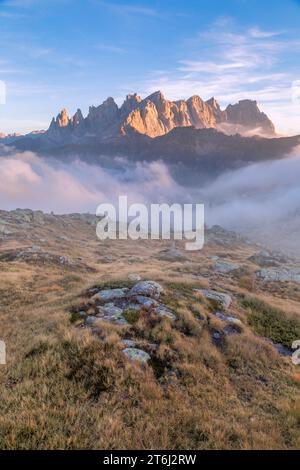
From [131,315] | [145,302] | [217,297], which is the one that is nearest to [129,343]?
[131,315]

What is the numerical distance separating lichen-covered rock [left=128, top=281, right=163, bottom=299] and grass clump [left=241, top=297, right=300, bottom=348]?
5660 millimetres

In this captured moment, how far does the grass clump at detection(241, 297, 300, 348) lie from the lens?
647 inches

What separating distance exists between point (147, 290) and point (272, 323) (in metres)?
7.65

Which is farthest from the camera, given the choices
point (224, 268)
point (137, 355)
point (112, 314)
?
A: point (224, 268)

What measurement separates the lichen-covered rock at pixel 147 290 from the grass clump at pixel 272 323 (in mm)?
5660

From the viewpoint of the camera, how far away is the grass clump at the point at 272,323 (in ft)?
53.9

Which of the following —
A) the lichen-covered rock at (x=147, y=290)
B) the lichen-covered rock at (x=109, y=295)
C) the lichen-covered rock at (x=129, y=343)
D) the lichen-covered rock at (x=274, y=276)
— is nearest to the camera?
the lichen-covered rock at (x=129, y=343)

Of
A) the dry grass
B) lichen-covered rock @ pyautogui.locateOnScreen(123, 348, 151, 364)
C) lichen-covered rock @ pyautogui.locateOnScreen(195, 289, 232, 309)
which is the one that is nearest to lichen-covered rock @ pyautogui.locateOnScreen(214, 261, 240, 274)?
lichen-covered rock @ pyautogui.locateOnScreen(195, 289, 232, 309)

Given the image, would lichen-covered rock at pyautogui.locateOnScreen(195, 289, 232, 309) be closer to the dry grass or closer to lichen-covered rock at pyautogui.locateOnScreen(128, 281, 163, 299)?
lichen-covered rock at pyautogui.locateOnScreen(128, 281, 163, 299)

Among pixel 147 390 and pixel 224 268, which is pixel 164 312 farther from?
pixel 224 268

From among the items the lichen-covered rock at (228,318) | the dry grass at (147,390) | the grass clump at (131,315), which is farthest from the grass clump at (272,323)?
the grass clump at (131,315)

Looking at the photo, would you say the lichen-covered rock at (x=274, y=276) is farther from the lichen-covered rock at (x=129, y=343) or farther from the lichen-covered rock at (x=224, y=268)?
the lichen-covered rock at (x=129, y=343)

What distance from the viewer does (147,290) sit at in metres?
18.4

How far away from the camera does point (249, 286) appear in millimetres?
33438
